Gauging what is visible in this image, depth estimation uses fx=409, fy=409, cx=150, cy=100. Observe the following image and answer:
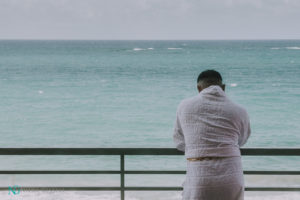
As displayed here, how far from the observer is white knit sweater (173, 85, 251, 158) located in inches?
77.9

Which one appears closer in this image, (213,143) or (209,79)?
(213,143)

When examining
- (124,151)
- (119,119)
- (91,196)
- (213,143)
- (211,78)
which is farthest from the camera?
(119,119)

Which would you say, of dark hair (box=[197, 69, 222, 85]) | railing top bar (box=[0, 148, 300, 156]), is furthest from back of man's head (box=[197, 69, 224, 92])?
railing top bar (box=[0, 148, 300, 156])

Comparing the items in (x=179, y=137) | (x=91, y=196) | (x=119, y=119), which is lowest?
(x=119, y=119)

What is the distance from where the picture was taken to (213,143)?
6.48 feet

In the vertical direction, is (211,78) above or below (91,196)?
above

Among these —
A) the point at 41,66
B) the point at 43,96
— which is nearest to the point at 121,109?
the point at 43,96

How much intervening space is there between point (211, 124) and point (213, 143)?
0.09 metres

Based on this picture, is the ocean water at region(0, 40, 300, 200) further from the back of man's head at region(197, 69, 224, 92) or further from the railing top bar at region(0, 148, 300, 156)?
the back of man's head at region(197, 69, 224, 92)

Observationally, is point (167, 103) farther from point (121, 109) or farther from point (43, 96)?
point (43, 96)

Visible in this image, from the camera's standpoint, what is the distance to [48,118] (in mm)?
26047

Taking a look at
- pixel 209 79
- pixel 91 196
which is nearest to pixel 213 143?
pixel 209 79

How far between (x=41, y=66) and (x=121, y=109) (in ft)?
112

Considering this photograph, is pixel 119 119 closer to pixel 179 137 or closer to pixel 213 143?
pixel 179 137
